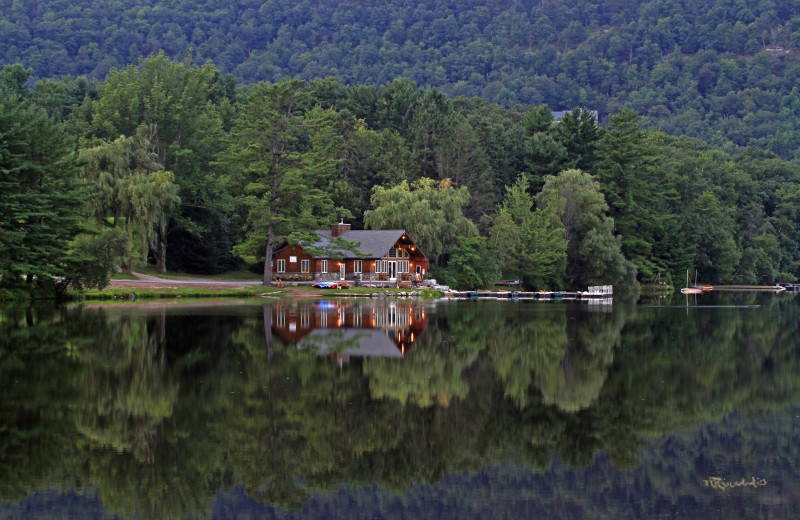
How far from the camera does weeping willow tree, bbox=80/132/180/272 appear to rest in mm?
63719

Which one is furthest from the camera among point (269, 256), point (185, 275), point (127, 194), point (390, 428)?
point (185, 275)

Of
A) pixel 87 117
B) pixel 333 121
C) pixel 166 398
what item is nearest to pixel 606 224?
pixel 333 121

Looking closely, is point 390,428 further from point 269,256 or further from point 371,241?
point 371,241

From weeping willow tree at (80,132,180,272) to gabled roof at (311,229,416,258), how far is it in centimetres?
1280

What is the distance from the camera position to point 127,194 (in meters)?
64.4

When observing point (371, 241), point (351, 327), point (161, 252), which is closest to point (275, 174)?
point (371, 241)

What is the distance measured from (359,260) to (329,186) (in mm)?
11415

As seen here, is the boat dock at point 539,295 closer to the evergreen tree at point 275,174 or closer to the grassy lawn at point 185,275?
the evergreen tree at point 275,174

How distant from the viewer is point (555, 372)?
76.4 ft

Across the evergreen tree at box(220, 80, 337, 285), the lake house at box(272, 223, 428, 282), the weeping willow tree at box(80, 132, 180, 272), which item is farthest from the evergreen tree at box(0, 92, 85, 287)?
the lake house at box(272, 223, 428, 282)

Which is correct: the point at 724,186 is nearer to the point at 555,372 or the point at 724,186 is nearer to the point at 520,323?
the point at 520,323

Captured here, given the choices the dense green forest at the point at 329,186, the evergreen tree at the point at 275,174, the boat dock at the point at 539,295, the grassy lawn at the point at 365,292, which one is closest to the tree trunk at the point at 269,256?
the evergreen tree at the point at 275,174

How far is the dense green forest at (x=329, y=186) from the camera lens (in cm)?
5028

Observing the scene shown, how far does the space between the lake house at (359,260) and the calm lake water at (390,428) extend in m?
43.3
